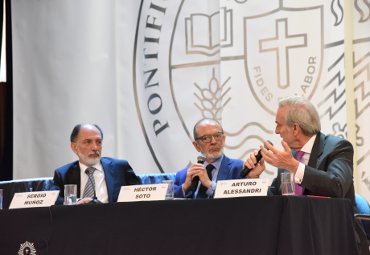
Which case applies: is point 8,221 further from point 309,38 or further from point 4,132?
point 4,132

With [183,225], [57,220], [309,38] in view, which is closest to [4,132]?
[309,38]

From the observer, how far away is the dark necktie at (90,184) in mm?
4559

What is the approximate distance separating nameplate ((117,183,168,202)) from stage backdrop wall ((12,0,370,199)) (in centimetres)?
206

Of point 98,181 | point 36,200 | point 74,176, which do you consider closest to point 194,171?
point 36,200

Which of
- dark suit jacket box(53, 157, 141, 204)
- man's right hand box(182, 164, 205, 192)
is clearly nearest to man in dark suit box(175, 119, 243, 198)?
man's right hand box(182, 164, 205, 192)

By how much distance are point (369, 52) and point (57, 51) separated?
9.45 ft

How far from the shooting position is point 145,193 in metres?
3.22

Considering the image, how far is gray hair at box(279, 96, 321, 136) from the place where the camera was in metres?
3.66

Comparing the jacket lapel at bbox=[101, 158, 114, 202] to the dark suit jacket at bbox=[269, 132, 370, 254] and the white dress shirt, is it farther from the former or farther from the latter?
the dark suit jacket at bbox=[269, 132, 370, 254]

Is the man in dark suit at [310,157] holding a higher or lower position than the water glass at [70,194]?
higher

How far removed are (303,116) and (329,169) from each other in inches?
14.2

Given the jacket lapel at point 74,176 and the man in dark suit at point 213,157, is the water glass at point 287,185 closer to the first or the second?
the man in dark suit at point 213,157

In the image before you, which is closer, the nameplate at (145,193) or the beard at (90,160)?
the nameplate at (145,193)

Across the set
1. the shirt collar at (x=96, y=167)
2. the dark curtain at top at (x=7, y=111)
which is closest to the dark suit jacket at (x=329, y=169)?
A: the shirt collar at (x=96, y=167)
